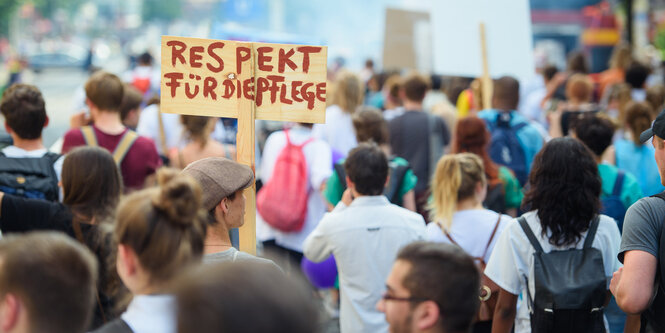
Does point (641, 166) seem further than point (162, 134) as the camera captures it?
No

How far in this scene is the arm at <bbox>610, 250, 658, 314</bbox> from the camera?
2990mm

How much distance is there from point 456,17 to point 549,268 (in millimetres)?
5027

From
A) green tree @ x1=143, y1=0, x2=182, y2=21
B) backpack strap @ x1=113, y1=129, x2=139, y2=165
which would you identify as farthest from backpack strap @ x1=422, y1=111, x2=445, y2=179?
green tree @ x1=143, y1=0, x2=182, y2=21

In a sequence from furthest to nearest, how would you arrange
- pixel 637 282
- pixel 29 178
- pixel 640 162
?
pixel 640 162 < pixel 29 178 < pixel 637 282

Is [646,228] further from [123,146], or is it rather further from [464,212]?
[123,146]

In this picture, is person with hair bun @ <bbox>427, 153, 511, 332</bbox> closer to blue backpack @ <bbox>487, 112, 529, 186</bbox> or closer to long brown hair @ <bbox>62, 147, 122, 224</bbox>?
long brown hair @ <bbox>62, 147, 122, 224</bbox>

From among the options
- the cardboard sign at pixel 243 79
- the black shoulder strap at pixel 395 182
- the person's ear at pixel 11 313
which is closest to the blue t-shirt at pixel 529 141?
the black shoulder strap at pixel 395 182

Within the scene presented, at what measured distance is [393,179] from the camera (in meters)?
5.31

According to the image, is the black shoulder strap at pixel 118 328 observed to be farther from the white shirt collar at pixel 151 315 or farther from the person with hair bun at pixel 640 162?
the person with hair bun at pixel 640 162

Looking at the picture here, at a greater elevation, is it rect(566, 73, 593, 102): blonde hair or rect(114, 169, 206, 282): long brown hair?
rect(566, 73, 593, 102): blonde hair

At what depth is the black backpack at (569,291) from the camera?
337 centimetres

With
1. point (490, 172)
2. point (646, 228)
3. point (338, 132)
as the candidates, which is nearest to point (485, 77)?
point (338, 132)

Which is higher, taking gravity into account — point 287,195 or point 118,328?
point 287,195

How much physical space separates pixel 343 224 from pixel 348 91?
10.1 feet
